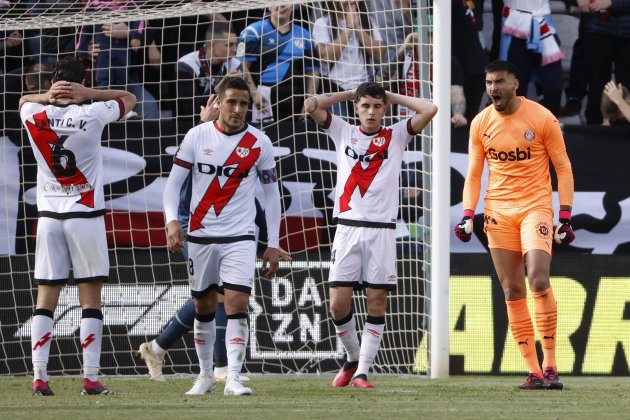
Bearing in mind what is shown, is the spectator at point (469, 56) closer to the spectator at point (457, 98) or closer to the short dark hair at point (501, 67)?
the spectator at point (457, 98)

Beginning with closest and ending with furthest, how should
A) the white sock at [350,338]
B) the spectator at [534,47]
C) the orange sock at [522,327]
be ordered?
1. the orange sock at [522,327]
2. the white sock at [350,338]
3. the spectator at [534,47]

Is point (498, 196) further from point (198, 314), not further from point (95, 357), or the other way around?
point (95, 357)

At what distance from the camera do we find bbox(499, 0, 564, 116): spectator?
501 inches

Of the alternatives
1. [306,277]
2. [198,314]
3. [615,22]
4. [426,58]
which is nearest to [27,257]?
[306,277]

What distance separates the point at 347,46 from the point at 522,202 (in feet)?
9.78

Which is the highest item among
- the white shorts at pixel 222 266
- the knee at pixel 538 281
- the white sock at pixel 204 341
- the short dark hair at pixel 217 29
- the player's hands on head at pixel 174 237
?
the short dark hair at pixel 217 29

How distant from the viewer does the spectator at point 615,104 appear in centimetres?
1208

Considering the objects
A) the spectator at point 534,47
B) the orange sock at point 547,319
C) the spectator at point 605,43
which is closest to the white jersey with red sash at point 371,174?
the orange sock at point 547,319

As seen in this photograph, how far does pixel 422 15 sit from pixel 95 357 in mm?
4176

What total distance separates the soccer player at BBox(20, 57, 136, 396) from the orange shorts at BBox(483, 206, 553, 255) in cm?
279

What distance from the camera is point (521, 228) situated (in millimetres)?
8547

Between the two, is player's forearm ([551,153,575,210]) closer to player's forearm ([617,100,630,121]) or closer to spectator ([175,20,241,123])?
player's forearm ([617,100,630,121])

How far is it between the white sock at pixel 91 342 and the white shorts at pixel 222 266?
29.2 inches

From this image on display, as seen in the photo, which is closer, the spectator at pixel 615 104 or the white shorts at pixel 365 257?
the white shorts at pixel 365 257
